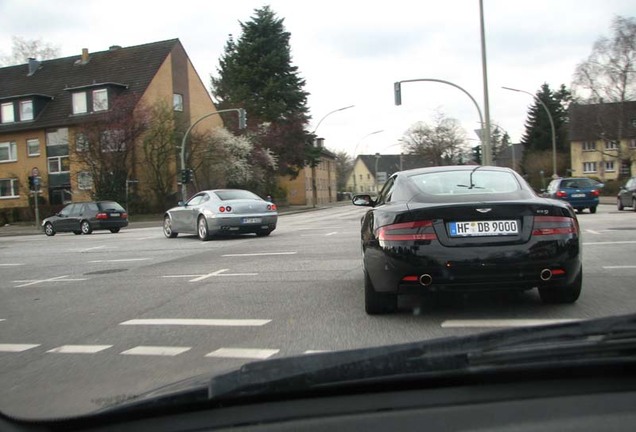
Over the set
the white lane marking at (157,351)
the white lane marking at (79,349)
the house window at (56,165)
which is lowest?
the white lane marking at (79,349)

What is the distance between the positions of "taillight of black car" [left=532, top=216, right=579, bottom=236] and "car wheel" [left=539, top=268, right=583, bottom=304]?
0.70 meters

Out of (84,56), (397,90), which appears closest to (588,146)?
(397,90)

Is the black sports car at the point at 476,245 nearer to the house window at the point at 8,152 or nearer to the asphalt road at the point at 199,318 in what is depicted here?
the asphalt road at the point at 199,318

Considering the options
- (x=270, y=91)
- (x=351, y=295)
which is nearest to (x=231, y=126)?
(x=270, y=91)

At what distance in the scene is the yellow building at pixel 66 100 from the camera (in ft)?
152

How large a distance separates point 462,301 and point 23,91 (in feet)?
178

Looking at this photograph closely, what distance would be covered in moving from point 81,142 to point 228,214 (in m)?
25.4

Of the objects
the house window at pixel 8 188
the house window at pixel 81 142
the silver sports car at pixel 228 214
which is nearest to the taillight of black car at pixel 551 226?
the silver sports car at pixel 228 214

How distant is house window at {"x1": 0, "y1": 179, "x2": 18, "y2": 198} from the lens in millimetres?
49281

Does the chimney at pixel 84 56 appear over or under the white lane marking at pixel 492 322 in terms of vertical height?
over

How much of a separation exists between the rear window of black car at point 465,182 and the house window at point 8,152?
2002 inches

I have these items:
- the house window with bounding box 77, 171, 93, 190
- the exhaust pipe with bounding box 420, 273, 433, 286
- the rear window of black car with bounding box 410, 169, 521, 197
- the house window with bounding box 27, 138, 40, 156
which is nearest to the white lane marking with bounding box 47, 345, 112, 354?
the exhaust pipe with bounding box 420, 273, 433, 286

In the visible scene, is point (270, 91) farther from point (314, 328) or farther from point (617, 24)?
point (314, 328)

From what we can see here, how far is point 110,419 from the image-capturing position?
1.97 metres
